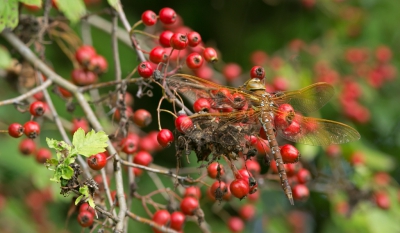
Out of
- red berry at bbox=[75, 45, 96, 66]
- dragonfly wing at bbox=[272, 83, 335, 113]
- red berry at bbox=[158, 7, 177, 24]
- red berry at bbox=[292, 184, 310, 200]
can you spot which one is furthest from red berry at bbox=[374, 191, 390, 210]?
red berry at bbox=[75, 45, 96, 66]

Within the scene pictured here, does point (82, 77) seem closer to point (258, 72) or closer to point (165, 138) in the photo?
point (165, 138)

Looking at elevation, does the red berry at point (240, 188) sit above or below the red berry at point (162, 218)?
above

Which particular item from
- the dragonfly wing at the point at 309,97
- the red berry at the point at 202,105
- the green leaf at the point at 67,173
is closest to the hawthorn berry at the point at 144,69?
the red berry at the point at 202,105

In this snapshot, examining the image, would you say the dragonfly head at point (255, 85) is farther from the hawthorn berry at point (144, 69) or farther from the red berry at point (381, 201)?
the red berry at point (381, 201)

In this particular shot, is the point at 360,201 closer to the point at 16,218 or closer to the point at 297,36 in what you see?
the point at 297,36

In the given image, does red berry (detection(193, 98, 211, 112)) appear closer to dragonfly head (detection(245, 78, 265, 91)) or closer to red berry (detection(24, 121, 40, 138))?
dragonfly head (detection(245, 78, 265, 91))

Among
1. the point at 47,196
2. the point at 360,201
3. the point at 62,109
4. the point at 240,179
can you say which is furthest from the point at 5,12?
the point at 360,201
